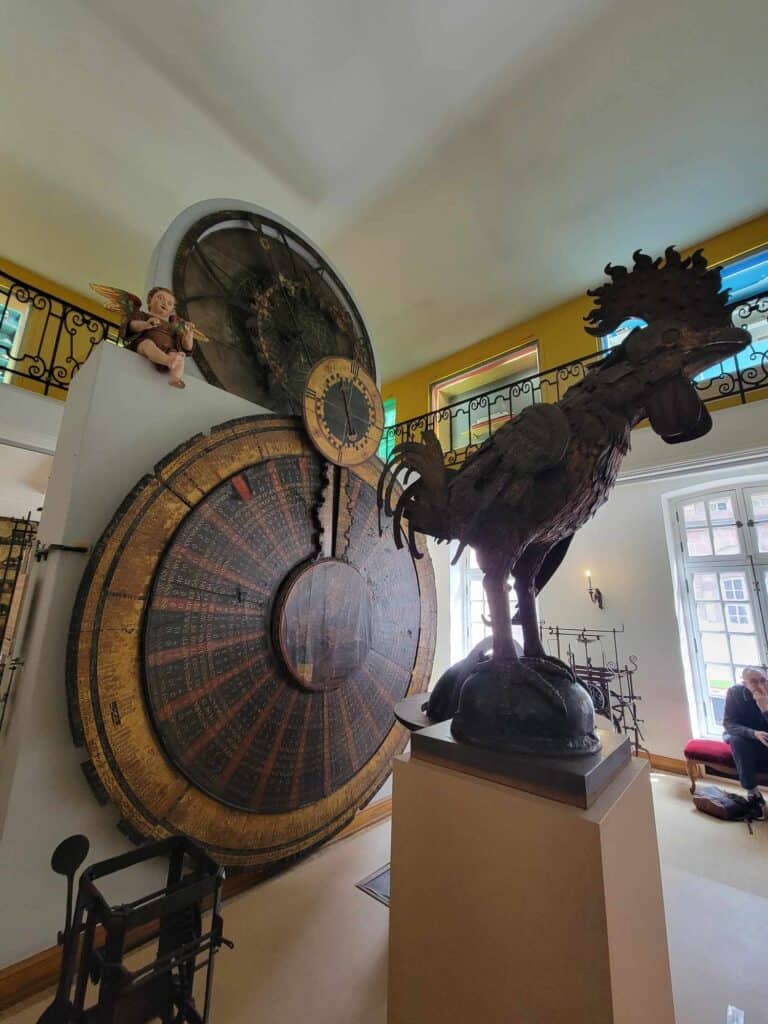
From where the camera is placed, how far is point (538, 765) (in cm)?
95

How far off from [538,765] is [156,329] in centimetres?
198

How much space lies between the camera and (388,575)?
2.36 m

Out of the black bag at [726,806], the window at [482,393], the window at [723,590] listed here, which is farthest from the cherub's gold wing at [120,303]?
the window at [723,590]

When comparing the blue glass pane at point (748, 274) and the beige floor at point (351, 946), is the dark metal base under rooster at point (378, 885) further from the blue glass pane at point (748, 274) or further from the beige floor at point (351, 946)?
the blue glass pane at point (748, 274)

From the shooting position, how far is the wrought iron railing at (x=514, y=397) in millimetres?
3646

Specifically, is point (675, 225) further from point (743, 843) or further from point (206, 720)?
point (206, 720)

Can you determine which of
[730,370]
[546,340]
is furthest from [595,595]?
[546,340]

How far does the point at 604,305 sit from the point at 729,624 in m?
4.47

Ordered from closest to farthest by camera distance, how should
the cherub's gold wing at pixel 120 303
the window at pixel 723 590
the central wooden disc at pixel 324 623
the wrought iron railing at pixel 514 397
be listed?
the cherub's gold wing at pixel 120 303, the central wooden disc at pixel 324 623, the wrought iron railing at pixel 514 397, the window at pixel 723 590

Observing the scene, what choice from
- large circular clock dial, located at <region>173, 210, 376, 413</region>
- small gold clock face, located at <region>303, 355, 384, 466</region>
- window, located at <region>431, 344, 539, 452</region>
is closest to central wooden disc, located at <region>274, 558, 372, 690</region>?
small gold clock face, located at <region>303, 355, 384, 466</region>

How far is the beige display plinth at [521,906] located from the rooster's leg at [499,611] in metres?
0.34

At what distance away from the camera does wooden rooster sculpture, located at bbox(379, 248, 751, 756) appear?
1.05m

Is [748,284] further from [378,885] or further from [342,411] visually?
[378,885]

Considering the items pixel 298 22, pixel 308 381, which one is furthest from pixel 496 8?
pixel 308 381
